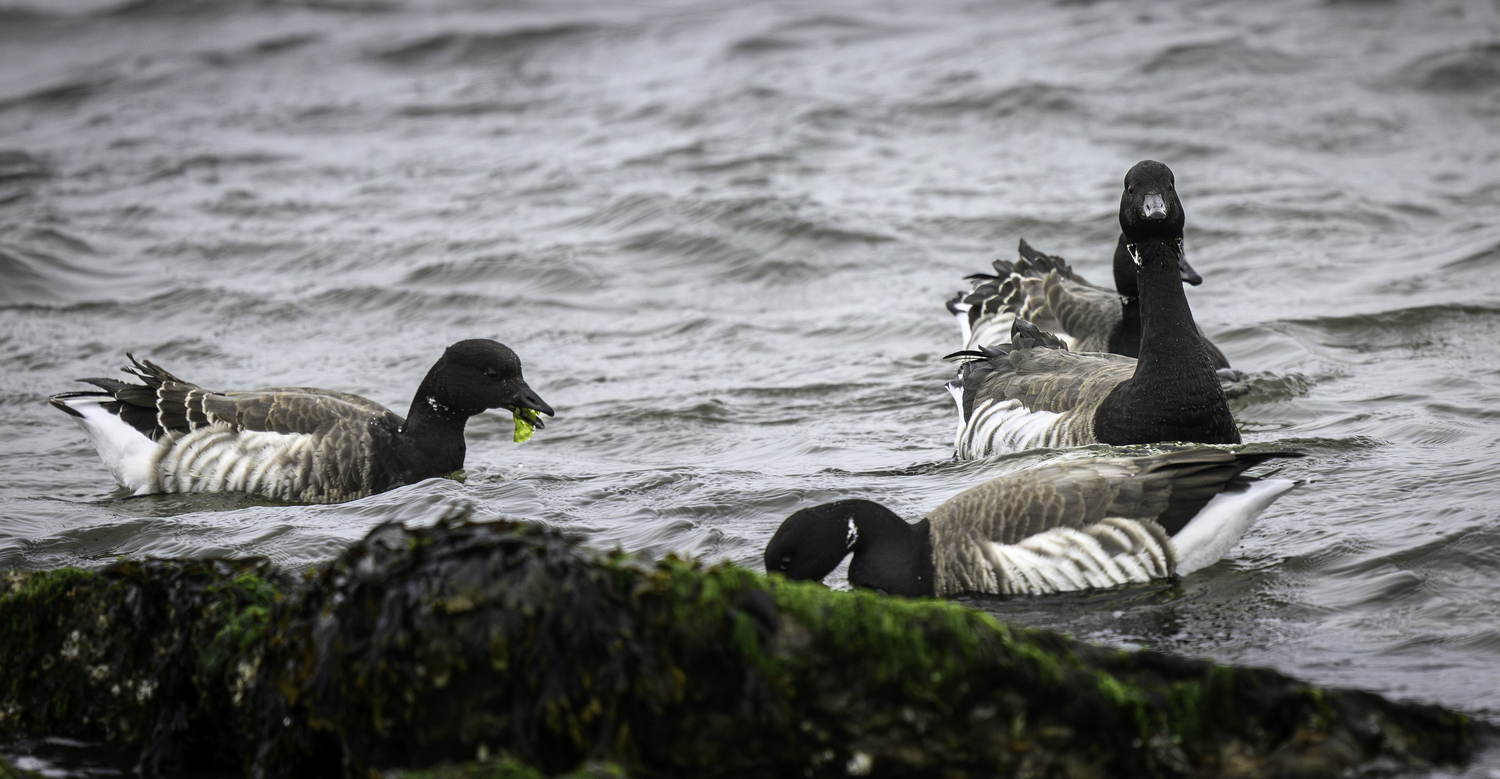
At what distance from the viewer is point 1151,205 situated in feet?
27.5

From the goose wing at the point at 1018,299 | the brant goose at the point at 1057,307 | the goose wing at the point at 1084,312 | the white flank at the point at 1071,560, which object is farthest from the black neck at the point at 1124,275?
the white flank at the point at 1071,560

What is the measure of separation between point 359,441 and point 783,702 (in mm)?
5866

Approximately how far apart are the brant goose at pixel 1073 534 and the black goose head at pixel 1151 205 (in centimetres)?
238

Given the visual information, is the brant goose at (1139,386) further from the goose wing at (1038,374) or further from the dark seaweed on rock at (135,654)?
the dark seaweed on rock at (135,654)

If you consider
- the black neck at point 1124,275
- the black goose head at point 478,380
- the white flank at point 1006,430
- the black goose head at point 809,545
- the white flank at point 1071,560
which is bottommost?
the white flank at point 1071,560

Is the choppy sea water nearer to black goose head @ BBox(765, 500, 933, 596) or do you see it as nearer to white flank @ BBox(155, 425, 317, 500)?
white flank @ BBox(155, 425, 317, 500)

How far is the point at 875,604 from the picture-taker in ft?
14.4

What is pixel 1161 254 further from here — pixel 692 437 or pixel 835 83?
pixel 835 83

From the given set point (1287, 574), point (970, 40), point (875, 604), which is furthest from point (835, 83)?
point (875, 604)

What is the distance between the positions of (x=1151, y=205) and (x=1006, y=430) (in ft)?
5.64

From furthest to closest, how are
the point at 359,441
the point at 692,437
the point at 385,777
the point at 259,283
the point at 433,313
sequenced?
the point at 259,283 → the point at 433,313 → the point at 692,437 → the point at 359,441 → the point at 385,777

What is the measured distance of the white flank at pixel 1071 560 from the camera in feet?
20.7

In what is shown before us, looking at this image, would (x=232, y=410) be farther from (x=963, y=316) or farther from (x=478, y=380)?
(x=963, y=316)

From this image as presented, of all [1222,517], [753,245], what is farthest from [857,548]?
[753,245]
